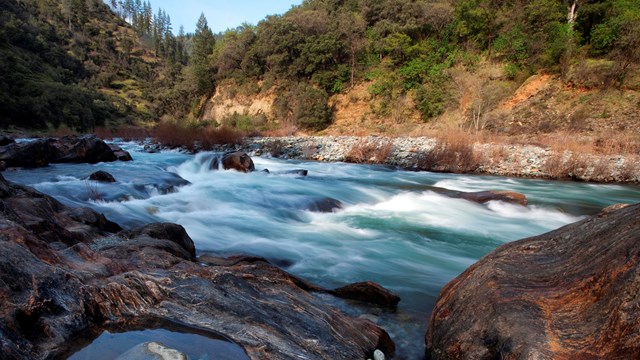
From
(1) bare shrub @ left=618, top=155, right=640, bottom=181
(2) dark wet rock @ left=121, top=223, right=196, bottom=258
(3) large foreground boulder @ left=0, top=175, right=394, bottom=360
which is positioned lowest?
(2) dark wet rock @ left=121, top=223, right=196, bottom=258

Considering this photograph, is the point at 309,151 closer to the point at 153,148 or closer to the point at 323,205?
the point at 153,148

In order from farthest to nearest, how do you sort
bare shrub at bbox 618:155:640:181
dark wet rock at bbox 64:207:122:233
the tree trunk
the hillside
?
1. the tree trunk
2. the hillside
3. bare shrub at bbox 618:155:640:181
4. dark wet rock at bbox 64:207:122:233

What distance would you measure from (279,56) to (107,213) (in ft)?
104

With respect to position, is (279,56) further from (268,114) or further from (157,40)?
(157,40)

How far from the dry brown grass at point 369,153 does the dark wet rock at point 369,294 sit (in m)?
13.1

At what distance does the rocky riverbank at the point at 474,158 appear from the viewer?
43.7ft

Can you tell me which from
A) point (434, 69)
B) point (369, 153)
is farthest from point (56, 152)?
point (434, 69)

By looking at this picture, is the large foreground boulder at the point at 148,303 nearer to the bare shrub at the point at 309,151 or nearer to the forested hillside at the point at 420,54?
the bare shrub at the point at 309,151

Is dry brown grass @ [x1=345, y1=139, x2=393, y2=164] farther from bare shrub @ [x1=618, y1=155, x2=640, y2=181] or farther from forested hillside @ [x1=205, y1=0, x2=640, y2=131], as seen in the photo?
bare shrub @ [x1=618, y1=155, x2=640, y2=181]

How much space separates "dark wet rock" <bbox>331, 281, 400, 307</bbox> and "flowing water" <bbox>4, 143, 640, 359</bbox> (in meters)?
0.18

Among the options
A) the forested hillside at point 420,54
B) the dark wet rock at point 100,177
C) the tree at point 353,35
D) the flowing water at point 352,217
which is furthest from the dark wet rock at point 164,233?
the tree at point 353,35

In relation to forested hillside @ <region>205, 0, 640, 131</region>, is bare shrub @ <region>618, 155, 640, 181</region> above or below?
below

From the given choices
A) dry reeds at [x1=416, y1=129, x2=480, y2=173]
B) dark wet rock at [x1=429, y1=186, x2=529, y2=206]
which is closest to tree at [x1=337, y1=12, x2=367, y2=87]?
dry reeds at [x1=416, y1=129, x2=480, y2=173]

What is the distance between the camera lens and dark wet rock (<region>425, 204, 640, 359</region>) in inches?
76.4
